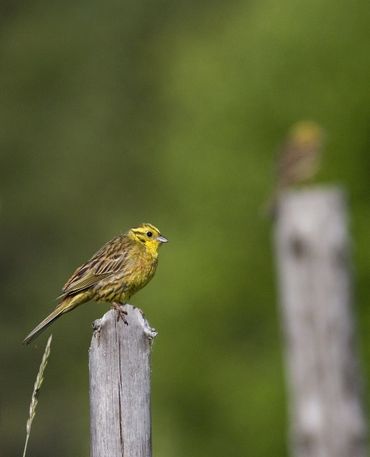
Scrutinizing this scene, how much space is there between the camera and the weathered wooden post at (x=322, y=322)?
23.5 feet

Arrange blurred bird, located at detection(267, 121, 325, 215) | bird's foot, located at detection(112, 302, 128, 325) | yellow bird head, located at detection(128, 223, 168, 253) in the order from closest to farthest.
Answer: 1. bird's foot, located at detection(112, 302, 128, 325)
2. yellow bird head, located at detection(128, 223, 168, 253)
3. blurred bird, located at detection(267, 121, 325, 215)

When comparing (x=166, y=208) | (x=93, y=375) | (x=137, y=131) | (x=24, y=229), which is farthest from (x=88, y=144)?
(x=93, y=375)

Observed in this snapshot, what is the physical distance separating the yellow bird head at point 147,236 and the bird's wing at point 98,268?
17 cm

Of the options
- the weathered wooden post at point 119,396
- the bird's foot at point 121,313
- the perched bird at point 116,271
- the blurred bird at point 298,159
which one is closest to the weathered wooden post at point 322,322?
the perched bird at point 116,271

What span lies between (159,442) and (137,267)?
32.5 feet

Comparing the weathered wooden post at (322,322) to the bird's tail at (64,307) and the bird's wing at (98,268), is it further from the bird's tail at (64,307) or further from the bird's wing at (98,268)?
the bird's tail at (64,307)

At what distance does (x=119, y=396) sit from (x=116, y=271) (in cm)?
195

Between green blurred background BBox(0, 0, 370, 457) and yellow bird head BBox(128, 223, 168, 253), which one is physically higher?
green blurred background BBox(0, 0, 370, 457)

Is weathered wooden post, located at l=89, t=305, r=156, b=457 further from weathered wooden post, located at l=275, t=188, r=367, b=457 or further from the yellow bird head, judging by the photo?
weathered wooden post, located at l=275, t=188, r=367, b=457

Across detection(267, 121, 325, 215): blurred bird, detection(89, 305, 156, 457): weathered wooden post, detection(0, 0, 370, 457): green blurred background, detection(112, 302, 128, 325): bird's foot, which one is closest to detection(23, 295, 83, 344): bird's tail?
detection(112, 302, 128, 325): bird's foot

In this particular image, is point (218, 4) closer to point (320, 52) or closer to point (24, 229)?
point (24, 229)

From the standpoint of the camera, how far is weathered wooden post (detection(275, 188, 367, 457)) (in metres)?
7.16

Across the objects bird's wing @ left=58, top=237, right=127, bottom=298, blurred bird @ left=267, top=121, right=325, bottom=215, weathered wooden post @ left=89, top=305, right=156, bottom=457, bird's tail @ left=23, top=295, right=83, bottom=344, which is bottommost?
weathered wooden post @ left=89, top=305, right=156, bottom=457

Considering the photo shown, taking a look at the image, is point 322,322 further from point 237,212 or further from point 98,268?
point 237,212
